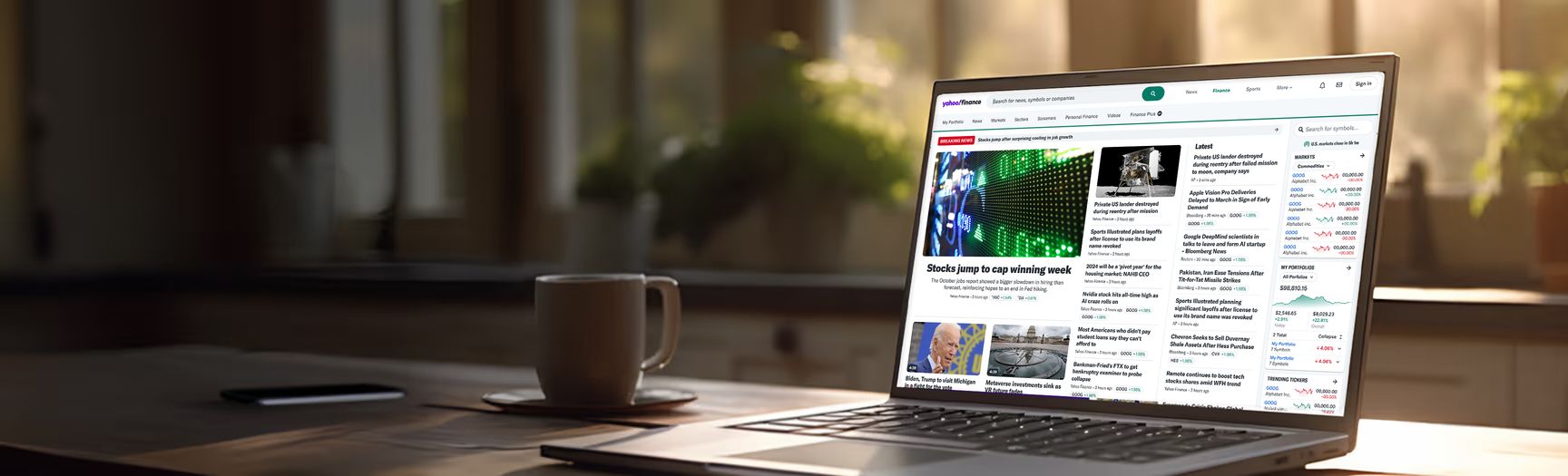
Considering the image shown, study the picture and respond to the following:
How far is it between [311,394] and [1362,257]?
2.60 feet

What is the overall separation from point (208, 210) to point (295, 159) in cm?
33

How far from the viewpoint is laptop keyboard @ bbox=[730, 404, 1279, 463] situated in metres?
0.76

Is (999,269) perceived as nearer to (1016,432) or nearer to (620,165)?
(1016,432)

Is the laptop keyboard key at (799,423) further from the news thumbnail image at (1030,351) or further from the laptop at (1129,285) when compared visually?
the news thumbnail image at (1030,351)

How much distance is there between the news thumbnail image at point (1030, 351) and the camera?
950 millimetres

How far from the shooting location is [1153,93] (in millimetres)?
967

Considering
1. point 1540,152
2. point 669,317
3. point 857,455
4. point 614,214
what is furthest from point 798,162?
point 857,455

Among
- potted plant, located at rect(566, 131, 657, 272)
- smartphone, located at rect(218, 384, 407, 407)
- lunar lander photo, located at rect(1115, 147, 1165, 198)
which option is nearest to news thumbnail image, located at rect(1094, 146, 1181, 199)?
lunar lander photo, located at rect(1115, 147, 1165, 198)

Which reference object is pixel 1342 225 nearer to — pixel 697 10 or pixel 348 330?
pixel 697 10

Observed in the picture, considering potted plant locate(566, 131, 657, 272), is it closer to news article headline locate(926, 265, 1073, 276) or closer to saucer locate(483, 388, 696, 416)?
saucer locate(483, 388, 696, 416)

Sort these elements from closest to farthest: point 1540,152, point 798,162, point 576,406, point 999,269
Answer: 1. point 999,269
2. point 576,406
3. point 1540,152
4. point 798,162

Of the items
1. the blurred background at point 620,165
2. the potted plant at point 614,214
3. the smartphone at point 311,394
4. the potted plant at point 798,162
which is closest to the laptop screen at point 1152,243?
the smartphone at point 311,394

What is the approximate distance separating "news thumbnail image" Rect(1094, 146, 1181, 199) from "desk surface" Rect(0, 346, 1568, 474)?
20cm

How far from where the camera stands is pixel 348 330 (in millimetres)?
3164
